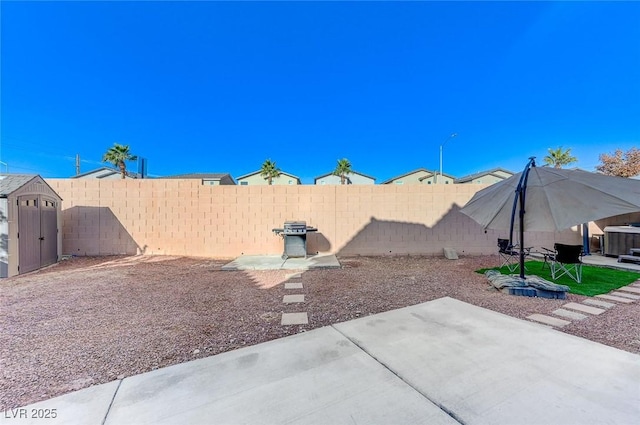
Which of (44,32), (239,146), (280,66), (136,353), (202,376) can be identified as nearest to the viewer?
(202,376)

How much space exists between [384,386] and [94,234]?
953 cm

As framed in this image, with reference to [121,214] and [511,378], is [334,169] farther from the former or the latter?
[511,378]

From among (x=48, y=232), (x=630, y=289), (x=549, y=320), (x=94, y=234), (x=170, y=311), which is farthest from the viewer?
(x=94, y=234)

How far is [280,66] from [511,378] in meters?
13.9

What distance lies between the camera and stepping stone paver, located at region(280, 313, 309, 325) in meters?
3.21

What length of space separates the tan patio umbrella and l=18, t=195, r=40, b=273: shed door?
9.79 metres

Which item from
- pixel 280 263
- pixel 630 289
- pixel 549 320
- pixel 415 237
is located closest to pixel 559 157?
pixel 415 237

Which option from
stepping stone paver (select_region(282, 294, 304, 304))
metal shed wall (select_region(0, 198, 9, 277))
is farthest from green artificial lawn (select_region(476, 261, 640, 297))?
metal shed wall (select_region(0, 198, 9, 277))

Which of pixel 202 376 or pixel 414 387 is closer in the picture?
pixel 414 387

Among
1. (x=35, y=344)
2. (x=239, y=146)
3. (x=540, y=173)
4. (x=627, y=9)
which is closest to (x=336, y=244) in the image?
(x=540, y=173)

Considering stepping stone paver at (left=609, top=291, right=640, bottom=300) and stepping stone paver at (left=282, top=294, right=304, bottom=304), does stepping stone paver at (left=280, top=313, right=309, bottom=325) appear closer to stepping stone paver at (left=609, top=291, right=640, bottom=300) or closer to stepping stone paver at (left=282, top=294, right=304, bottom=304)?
stepping stone paver at (left=282, top=294, right=304, bottom=304)

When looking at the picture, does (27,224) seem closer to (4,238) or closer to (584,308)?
(4,238)

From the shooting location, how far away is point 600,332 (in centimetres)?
289

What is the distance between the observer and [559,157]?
2256 centimetres
